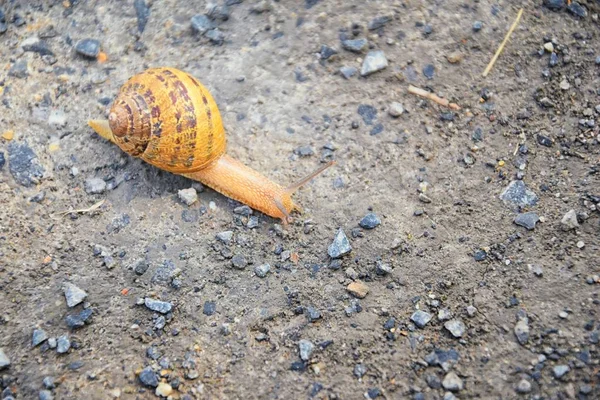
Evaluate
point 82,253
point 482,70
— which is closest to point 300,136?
point 482,70

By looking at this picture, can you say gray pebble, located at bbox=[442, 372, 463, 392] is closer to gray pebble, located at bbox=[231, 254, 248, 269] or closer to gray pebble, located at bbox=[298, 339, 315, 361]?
gray pebble, located at bbox=[298, 339, 315, 361]

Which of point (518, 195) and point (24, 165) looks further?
point (24, 165)

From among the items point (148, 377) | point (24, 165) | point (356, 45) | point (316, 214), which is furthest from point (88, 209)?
point (356, 45)

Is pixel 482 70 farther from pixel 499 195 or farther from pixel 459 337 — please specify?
pixel 459 337

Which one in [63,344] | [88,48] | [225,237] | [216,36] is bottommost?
[225,237]

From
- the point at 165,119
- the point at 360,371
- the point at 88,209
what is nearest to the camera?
the point at 360,371

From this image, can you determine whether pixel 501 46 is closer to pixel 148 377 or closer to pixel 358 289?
pixel 358 289

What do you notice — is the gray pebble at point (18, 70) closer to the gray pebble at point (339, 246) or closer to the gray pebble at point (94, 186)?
the gray pebble at point (94, 186)

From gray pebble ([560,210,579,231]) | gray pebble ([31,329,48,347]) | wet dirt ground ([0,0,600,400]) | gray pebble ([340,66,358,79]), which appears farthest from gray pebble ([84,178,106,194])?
gray pebble ([560,210,579,231])
